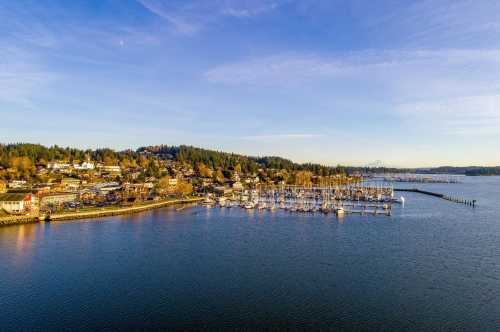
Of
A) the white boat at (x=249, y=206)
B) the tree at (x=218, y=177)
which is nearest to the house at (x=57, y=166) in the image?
the tree at (x=218, y=177)

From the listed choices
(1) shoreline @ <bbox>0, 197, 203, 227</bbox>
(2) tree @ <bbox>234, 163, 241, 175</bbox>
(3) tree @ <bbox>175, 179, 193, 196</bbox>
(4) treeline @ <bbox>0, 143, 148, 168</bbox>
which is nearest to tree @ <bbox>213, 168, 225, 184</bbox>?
(2) tree @ <bbox>234, 163, 241, 175</bbox>

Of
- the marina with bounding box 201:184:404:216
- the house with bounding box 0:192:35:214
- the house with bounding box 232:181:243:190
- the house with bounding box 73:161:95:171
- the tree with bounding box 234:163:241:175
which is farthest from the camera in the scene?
the tree with bounding box 234:163:241:175

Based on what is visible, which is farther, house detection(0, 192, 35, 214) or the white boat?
the white boat

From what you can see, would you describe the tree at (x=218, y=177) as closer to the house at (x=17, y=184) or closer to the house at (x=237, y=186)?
the house at (x=237, y=186)

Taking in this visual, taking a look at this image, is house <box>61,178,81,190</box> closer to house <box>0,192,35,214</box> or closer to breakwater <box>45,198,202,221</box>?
breakwater <box>45,198,202,221</box>

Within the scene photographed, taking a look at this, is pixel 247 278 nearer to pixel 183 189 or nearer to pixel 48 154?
pixel 183 189
